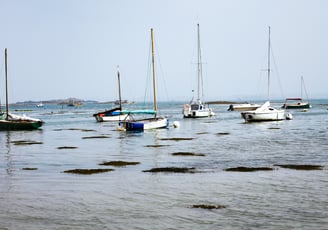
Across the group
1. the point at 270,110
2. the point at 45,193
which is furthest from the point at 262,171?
the point at 270,110

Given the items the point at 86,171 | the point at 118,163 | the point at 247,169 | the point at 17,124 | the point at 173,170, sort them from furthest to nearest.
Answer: the point at 17,124
the point at 118,163
the point at 86,171
the point at 173,170
the point at 247,169

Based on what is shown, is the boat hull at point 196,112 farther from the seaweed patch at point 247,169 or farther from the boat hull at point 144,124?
the seaweed patch at point 247,169

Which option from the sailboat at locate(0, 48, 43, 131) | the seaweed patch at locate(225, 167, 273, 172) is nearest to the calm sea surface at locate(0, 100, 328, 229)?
the seaweed patch at locate(225, 167, 273, 172)

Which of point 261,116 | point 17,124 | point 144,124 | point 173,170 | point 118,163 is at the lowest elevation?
point 118,163

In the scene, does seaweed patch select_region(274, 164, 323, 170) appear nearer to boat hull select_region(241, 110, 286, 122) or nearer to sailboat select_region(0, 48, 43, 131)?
sailboat select_region(0, 48, 43, 131)

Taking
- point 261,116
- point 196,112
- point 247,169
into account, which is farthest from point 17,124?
point 247,169

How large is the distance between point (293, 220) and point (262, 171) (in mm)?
9309

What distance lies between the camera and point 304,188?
18203 mm

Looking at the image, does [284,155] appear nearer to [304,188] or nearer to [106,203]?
[304,188]

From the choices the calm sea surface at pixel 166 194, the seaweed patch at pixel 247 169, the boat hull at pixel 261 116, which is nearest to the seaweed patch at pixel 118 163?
the calm sea surface at pixel 166 194

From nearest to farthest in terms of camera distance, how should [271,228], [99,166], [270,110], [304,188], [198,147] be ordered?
1. [271,228]
2. [304,188]
3. [99,166]
4. [198,147]
5. [270,110]

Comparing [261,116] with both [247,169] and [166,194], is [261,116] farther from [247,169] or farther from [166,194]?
[166,194]

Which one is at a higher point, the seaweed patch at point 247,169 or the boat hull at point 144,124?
the boat hull at point 144,124

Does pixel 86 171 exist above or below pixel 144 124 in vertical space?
below
